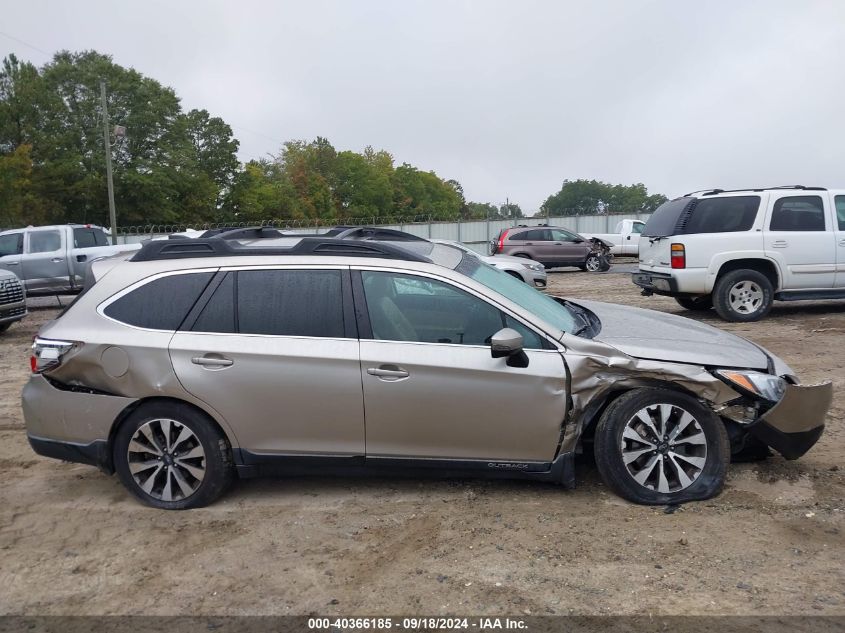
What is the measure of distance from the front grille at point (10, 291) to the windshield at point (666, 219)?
34.6 ft

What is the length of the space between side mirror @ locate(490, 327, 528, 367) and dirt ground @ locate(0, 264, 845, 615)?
892mm

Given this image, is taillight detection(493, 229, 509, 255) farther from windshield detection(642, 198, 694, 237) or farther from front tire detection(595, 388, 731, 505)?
front tire detection(595, 388, 731, 505)

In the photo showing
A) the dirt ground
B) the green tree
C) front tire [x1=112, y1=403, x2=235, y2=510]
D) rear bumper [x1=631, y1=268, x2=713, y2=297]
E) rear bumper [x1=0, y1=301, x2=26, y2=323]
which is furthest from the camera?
the green tree

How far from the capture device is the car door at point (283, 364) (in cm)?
437

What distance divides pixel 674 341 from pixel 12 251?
17054 mm

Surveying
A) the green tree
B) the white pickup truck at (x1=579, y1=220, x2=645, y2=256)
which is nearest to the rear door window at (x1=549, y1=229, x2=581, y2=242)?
the white pickup truck at (x1=579, y1=220, x2=645, y2=256)

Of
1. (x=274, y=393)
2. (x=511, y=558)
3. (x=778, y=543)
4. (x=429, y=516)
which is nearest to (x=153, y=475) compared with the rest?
(x=274, y=393)

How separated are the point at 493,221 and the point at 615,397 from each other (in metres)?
35.3

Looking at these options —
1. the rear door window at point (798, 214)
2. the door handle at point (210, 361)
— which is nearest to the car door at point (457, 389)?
the door handle at point (210, 361)

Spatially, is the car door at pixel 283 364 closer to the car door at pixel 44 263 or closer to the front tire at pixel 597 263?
the car door at pixel 44 263

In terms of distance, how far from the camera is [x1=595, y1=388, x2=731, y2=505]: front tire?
14.0ft

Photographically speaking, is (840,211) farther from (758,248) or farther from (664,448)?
(664,448)

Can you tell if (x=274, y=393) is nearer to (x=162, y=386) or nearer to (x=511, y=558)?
(x=162, y=386)

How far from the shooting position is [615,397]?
4.41 m
